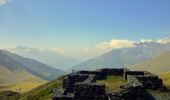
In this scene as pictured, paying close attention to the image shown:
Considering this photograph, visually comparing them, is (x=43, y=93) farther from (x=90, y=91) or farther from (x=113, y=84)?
(x=90, y=91)

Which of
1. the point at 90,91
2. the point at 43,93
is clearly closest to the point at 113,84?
the point at 90,91

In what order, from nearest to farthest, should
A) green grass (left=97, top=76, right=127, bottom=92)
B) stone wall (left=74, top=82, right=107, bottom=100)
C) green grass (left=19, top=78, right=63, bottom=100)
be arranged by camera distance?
1. stone wall (left=74, top=82, right=107, bottom=100)
2. green grass (left=97, top=76, right=127, bottom=92)
3. green grass (left=19, top=78, right=63, bottom=100)

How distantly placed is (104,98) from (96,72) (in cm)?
3128

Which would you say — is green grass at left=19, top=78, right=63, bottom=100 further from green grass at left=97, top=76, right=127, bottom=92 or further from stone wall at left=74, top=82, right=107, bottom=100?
stone wall at left=74, top=82, right=107, bottom=100

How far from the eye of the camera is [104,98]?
29.0 m

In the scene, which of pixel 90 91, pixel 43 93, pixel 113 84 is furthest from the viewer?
pixel 43 93

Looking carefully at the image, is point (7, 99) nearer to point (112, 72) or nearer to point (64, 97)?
point (112, 72)

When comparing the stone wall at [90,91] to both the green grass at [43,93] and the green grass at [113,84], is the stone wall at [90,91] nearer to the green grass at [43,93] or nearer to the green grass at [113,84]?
the green grass at [113,84]

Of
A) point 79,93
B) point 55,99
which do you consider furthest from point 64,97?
point 79,93

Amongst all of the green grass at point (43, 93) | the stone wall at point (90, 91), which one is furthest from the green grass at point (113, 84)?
the green grass at point (43, 93)

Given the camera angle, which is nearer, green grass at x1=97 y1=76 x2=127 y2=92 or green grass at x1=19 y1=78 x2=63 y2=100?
green grass at x1=97 y1=76 x2=127 y2=92

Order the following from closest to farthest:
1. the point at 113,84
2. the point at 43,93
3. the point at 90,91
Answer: the point at 90,91 < the point at 113,84 < the point at 43,93

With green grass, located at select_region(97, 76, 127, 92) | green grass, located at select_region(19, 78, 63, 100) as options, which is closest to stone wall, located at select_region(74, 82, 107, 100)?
green grass, located at select_region(97, 76, 127, 92)

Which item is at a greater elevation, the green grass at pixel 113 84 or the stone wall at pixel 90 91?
the green grass at pixel 113 84
